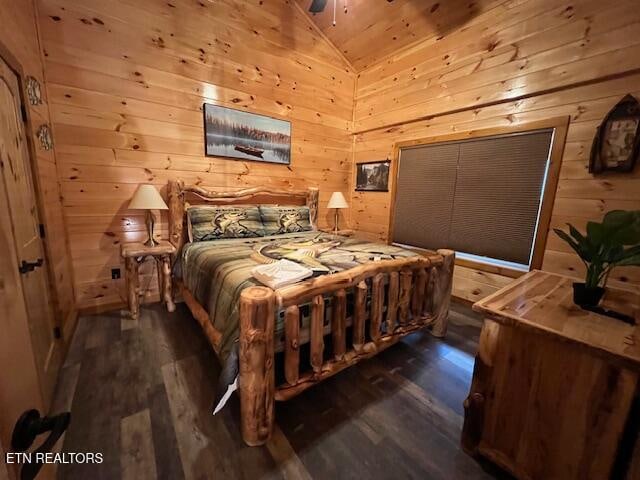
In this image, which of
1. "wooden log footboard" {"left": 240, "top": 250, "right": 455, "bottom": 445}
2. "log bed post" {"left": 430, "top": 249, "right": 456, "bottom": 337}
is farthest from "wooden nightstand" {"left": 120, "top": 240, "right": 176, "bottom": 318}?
"log bed post" {"left": 430, "top": 249, "right": 456, "bottom": 337}

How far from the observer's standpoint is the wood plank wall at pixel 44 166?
60.6 inches

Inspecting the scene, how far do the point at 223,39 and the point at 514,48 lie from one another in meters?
2.95

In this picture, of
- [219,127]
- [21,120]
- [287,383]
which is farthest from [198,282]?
[219,127]

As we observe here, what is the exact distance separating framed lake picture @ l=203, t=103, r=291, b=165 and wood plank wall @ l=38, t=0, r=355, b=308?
10 cm

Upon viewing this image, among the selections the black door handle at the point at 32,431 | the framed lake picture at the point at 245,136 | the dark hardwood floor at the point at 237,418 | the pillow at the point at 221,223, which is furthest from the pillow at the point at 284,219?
the black door handle at the point at 32,431

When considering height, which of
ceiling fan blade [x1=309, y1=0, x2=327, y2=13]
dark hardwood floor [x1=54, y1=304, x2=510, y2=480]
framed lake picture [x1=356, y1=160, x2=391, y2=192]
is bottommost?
dark hardwood floor [x1=54, y1=304, x2=510, y2=480]

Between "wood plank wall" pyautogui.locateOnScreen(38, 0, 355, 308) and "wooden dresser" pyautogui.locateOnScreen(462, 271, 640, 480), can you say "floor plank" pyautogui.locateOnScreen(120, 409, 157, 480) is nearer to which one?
"wooden dresser" pyautogui.locateOnScreen(462, 271, 640, 480)

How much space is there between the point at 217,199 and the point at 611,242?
315cm

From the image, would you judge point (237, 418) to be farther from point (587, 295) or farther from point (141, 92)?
point (141, 92)

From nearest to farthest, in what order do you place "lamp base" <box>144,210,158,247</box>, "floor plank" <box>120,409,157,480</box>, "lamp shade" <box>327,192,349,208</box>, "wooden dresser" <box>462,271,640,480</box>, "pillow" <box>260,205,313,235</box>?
"wooden dresser" <box>462,271,640,480</box> < "floor plank" <box>120,409,157,480</box> < "lamp base" <box>144,210,158,247</box> < "pillow" <box>260,205,313,235</box> < "lamp shade" <box>327,192,349,208</box>

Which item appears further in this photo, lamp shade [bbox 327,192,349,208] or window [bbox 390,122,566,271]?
lamp shade [bbox 327,192,349,208]

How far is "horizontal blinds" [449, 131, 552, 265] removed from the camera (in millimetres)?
2516

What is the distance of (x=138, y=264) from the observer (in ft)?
8.18

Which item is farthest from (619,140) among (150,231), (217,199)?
(150,231)
